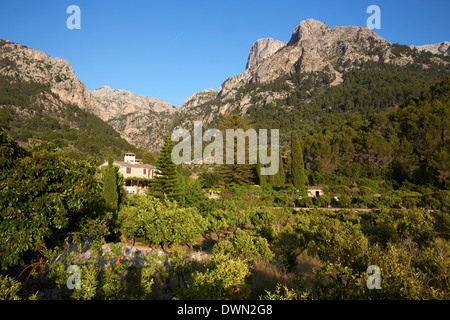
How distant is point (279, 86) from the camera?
356ft

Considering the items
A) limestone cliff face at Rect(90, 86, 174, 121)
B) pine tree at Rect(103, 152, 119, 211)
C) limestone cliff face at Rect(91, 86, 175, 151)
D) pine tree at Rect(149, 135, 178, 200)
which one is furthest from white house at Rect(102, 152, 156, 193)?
limestone cliff face at Rect(90, 86, 174, 121)

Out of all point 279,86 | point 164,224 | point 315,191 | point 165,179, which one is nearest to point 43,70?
point 279,86

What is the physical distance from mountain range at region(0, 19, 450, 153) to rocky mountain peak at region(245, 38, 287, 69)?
36273mm

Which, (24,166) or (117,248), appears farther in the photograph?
(117,248)

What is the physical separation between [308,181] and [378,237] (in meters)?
29.2

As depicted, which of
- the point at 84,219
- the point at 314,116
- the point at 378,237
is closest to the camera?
the point at 84,219

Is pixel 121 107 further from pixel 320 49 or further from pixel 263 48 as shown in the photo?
pixel 320 49

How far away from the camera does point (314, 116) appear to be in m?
79.9

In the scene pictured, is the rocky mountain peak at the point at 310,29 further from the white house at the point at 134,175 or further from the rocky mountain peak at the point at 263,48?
the white house at the point at 134,175

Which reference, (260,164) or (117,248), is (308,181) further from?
(117,248)

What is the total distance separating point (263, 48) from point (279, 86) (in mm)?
94670

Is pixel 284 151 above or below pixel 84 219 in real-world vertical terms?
above
